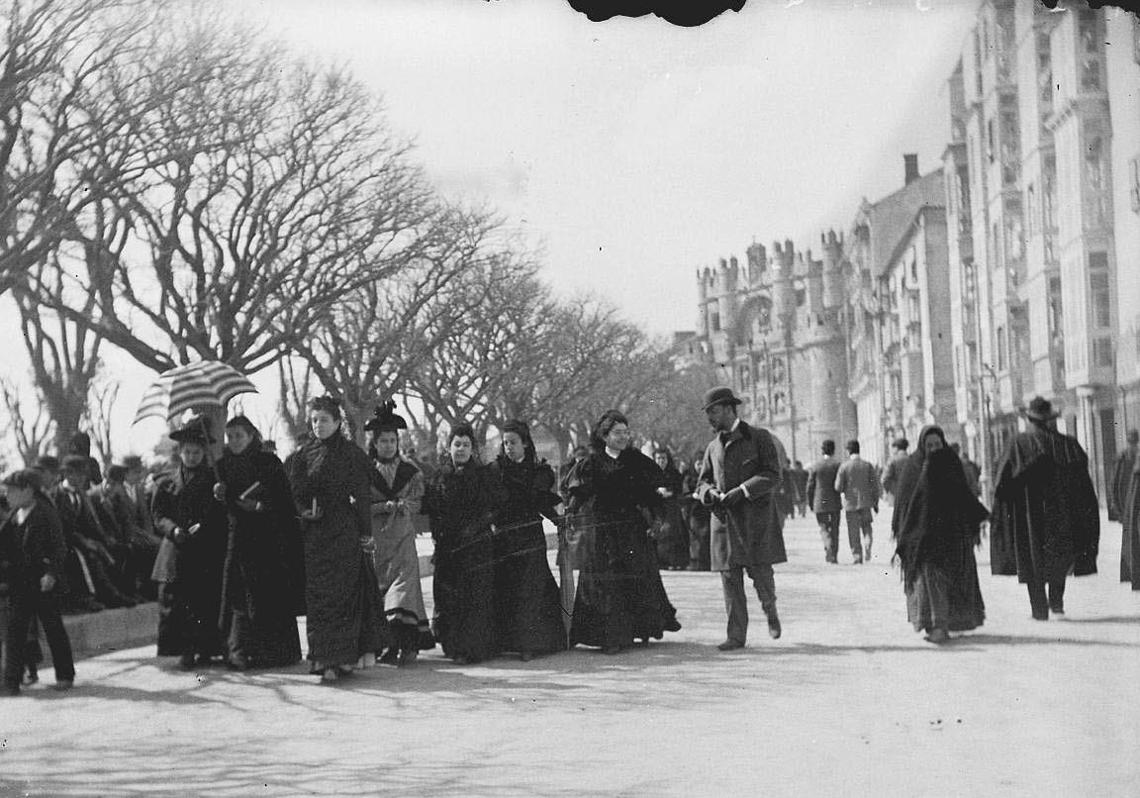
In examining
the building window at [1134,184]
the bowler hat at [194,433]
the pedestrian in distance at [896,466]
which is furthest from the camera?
the building window at [1134,184]

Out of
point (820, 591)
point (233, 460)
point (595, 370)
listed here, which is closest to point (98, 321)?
point (820, 591)

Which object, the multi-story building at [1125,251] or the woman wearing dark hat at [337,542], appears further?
the multi-story building at [1125,251]

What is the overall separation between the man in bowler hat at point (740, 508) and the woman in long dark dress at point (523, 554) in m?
1.22

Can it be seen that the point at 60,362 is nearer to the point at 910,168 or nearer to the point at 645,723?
→ the point at 645,723

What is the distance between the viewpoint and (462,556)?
504 inches

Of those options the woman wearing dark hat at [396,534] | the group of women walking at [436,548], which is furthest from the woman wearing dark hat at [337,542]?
the woman wearing dark hat at [396,534]

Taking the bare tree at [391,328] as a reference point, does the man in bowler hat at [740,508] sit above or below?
below

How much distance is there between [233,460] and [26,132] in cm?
998

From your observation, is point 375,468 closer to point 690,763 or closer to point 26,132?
point 690,763

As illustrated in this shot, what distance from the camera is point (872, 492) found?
2416 cm

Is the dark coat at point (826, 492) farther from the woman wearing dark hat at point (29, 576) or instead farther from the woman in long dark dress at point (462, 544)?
the woman wearing dark hat at point (29, 576)

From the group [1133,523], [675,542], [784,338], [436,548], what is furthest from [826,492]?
[784,338]

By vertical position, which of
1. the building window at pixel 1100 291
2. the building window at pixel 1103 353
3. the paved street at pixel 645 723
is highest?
the building window at pixel 1100 291

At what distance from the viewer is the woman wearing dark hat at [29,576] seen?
38.3 feet
